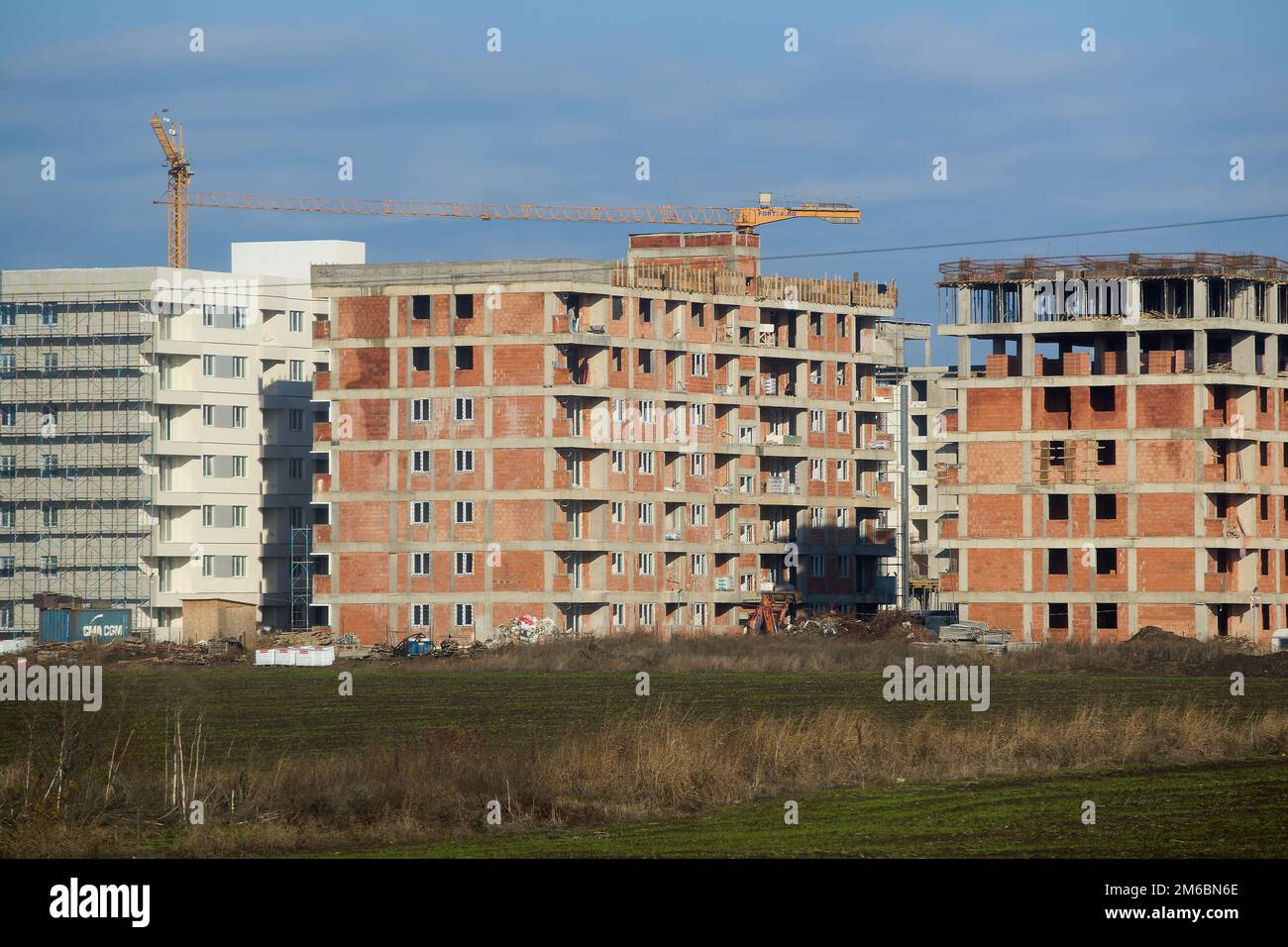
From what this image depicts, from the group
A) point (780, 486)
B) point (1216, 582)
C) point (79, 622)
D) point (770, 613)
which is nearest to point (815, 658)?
point (770, 613)

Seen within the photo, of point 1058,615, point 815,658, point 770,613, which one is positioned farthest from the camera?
point 770,613

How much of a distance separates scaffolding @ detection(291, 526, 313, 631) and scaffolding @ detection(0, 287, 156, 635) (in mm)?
8876

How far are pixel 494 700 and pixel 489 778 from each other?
108 feet

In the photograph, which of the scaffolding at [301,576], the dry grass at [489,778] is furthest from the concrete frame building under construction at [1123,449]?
the dry grass at [489,778]

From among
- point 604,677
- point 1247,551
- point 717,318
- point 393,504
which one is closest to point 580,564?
point 393,504

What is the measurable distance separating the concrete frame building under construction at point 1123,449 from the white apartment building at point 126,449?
147 feet

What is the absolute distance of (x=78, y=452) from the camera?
128m

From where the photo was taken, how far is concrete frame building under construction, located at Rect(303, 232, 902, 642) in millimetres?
112625

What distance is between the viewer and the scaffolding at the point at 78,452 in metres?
127

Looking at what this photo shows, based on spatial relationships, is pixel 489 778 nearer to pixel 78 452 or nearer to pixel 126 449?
pixel 126 449

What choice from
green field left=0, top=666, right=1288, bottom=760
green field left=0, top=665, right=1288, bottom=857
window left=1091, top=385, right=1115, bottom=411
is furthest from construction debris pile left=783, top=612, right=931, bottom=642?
green field left=0, top=665, right=1288, bottom=857

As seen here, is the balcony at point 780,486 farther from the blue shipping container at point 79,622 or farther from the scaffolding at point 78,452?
the blue shipping container at point 79,622

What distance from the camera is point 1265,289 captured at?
356ft
